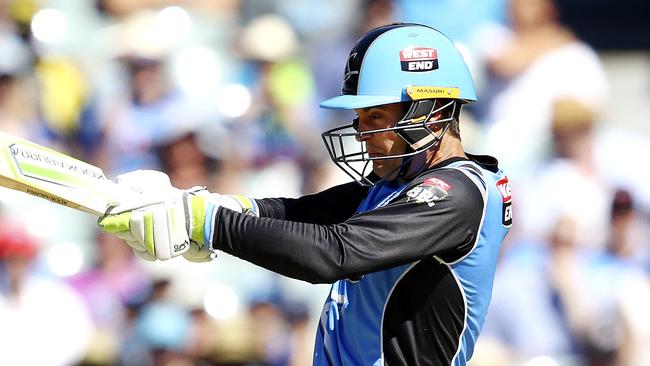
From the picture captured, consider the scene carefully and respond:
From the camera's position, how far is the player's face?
3.39 metres

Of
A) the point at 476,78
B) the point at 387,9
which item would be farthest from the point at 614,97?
the point at 387,9

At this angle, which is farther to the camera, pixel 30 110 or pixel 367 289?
pixel 30 110

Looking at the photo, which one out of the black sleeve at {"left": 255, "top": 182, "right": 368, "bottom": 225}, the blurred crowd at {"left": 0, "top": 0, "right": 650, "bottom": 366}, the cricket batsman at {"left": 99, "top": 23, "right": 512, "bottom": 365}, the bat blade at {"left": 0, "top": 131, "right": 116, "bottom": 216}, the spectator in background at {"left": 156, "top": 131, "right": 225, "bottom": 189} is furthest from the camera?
the spectator in background at {"left": 156, "top": 131, "right": 225, "bottom": 189}

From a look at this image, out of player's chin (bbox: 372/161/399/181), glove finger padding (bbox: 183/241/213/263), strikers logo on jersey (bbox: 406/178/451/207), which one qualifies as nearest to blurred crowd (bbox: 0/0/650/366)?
player's chin (bbox: 372/161/399/181)

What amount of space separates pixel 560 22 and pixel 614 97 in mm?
646

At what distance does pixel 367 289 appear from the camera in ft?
11.0

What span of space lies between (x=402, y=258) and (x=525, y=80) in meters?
4.07

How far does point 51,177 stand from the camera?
3014 mm

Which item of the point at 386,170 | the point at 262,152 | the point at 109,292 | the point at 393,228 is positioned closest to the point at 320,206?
the point at 386,170

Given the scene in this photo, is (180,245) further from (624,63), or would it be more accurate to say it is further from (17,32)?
(624,63)

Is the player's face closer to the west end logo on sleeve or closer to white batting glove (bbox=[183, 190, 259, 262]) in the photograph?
the west end logo on sleeve

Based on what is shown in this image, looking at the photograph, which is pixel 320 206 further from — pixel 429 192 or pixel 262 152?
pixel 262 152

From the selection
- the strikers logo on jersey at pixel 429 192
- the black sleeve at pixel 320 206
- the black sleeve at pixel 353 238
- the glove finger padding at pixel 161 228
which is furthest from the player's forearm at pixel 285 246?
the black sleeve at pixel 320 206

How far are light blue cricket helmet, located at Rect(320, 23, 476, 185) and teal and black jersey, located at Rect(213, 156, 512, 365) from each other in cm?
15
